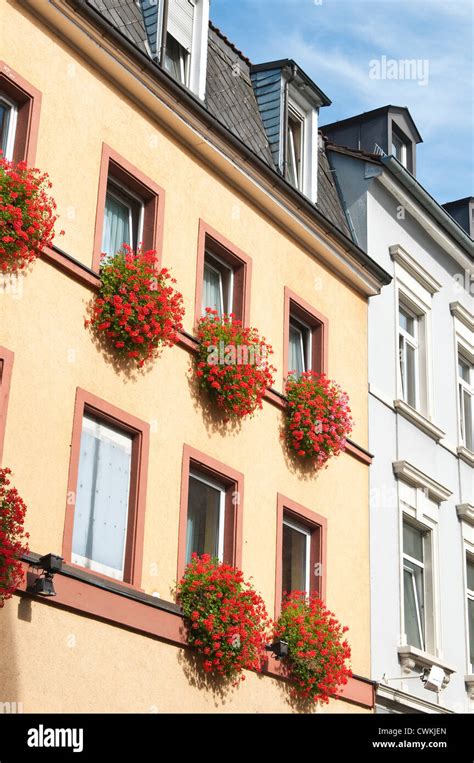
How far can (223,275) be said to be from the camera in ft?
54.5

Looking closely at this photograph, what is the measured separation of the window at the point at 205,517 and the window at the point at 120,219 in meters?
2.75

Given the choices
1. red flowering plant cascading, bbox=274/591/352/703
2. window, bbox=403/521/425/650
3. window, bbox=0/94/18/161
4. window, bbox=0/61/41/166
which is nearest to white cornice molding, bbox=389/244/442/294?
window, bbox=403/521/425/650

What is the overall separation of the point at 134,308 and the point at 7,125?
7.48 ft

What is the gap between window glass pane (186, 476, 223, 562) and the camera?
1461 cm

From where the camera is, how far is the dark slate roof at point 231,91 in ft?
51.9

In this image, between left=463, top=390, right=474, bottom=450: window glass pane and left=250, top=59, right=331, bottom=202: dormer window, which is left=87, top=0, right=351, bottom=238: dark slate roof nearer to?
left=250, top=59, right=331, bottom=202: dormer window

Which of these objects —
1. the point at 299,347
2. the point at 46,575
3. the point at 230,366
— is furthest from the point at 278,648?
the point at 299,347

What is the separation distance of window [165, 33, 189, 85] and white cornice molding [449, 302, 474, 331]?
758 cm

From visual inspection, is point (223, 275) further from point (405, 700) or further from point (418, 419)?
point (405, 700)

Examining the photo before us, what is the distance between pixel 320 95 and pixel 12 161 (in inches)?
303

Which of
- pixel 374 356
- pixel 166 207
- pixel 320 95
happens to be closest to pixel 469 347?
pixel 374 356

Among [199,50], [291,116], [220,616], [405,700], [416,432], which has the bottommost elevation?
[405,700]

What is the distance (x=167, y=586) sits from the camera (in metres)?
13.6

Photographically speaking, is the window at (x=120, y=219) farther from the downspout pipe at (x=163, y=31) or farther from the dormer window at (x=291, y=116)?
the dormer window at (x=291, y=116)
